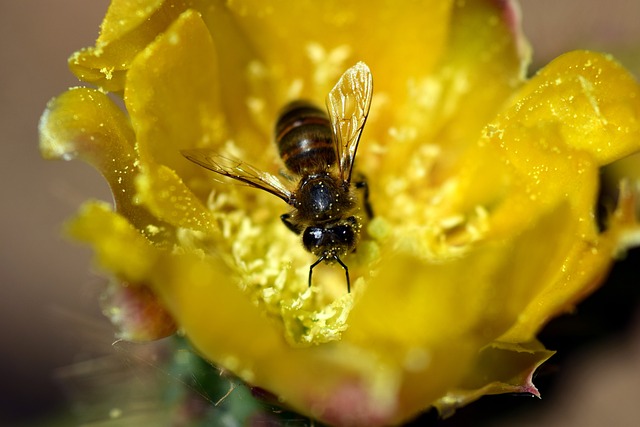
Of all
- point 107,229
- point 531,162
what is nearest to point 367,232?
point 531,162

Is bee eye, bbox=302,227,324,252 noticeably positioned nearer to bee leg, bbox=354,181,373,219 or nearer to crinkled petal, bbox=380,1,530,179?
bee leg, bbox=354,181,373,219

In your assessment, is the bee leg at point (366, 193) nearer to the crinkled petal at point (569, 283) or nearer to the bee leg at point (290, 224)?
the bee leg at point (290, 224)

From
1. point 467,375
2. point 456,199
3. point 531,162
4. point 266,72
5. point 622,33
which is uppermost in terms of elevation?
point 622,33

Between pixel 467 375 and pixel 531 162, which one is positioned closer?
pixel 467 375

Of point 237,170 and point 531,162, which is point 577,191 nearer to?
point 531,162

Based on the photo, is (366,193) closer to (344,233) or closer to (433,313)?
(344,233)

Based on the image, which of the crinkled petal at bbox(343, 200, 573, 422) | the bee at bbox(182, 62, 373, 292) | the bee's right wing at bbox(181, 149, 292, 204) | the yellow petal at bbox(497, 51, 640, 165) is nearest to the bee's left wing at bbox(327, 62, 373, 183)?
the bee at bbox(182, 62, 373, 292)
